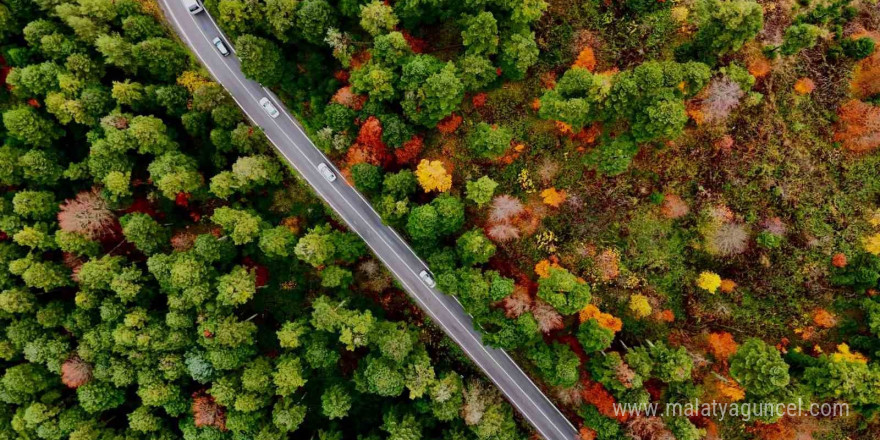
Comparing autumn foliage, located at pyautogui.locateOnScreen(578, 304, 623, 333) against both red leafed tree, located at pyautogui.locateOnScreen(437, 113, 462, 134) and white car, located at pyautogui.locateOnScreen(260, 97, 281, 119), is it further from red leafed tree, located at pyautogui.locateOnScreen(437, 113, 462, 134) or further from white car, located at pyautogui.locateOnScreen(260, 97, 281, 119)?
white car, located at pyautogui.locateOnScreen(260, 97, 281, 119)

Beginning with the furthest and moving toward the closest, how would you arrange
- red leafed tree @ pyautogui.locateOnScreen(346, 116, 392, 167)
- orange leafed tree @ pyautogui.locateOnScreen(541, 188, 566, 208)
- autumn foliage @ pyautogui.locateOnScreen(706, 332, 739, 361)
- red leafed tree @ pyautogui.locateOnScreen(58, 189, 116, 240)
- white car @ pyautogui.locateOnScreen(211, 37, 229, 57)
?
white car @ pyautogui.locateOnScreen(211, 37, 229, 57) < orange leafed tree @ pyautogui.locateOnScreen(541, 188, 566, 208) < autumn foliage @ pyautogui.locateOnScreen(706, 332, 739, 361) < red leafed tree @ pyautogui.locateOnScreen(58, 189, 116, 240) < red leafed tree @ pyautogui.locateOnScreen(346, 116, 392, 167)

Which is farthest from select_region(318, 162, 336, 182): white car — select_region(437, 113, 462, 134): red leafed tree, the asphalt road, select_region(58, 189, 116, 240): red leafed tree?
select_region(58, 189, 116, 240): red leafed tree

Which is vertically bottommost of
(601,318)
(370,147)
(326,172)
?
(601,318)

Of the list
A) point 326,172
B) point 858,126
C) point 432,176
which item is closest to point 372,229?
point 326,172

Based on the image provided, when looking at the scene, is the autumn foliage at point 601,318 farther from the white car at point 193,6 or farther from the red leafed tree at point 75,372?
the white car at point 193,6

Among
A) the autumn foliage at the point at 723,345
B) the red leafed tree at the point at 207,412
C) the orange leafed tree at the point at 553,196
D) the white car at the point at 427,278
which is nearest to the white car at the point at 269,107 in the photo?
the white car at the point at 427,278

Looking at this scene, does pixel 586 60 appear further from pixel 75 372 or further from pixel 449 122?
pixel 75 372
